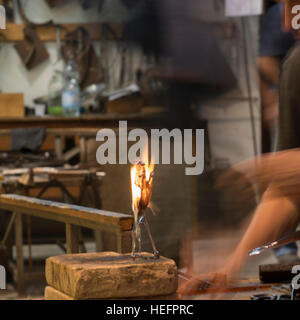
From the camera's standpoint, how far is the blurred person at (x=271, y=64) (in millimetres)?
3385

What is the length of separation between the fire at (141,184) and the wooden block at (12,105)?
323 cm

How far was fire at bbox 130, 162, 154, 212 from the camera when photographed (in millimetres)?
1265

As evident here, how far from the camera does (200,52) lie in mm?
3748

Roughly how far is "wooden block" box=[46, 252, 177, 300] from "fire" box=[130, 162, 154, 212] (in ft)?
0.31

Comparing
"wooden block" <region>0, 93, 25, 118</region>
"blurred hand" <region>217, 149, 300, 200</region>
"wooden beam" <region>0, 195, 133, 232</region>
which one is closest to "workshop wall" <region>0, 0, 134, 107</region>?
"wooden block" <region>0, 93, 25, 118</region>

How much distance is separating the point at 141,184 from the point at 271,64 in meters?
2.59

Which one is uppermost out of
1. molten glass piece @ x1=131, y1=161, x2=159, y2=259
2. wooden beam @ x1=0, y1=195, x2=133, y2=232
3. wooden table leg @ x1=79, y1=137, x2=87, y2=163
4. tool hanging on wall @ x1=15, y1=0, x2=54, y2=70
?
tool hanging on wall @ x1=15, y1=0, x2=54, y2=70

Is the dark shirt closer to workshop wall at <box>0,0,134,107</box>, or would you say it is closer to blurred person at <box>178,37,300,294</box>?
workshop wall at <box>0,0,134,107</box>

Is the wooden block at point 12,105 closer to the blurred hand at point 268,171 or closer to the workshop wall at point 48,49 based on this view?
the workshop wall at point 48,49

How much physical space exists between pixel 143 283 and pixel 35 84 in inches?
144

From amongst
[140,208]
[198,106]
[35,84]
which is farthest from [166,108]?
[140,208]

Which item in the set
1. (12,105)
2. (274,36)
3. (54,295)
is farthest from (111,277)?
(12,105)
